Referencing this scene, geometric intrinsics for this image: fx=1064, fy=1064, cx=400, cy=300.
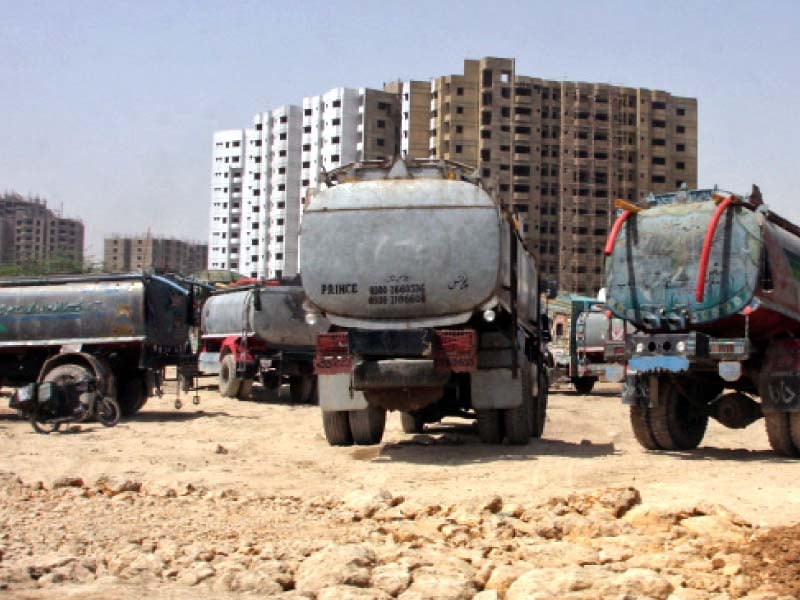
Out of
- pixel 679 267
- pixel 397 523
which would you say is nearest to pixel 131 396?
pixel 679 267

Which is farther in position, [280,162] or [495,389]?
[280,162]

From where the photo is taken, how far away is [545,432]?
17.3 metres

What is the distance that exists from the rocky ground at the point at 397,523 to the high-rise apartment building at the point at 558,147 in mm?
88090

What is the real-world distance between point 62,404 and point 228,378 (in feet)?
22.8

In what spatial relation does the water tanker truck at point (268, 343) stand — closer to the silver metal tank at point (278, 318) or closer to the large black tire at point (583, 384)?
the silver metal tank at point (278, 318)

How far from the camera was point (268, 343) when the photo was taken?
2214cm

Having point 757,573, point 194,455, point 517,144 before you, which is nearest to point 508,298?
point 194,455

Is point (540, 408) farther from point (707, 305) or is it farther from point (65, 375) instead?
point (65, 375)

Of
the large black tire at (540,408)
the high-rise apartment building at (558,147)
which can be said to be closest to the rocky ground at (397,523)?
the large black tire at (540,408)

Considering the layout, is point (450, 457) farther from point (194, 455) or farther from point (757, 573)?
point (757, 573)

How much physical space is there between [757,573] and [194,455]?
7848mm

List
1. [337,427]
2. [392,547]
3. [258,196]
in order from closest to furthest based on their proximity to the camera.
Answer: [392,547] < [337,427] < [258,196]

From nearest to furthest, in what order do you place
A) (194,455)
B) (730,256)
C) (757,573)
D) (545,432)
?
(757,573) < (730,256) < (194,455) < (545,432)

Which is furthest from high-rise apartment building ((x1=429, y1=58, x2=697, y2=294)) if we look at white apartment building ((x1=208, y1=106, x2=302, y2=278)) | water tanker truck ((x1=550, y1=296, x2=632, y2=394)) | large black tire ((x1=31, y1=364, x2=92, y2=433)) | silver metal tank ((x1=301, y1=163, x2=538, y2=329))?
silver metal tank ((x1=301, y1=163, x2=538, y2=329))
